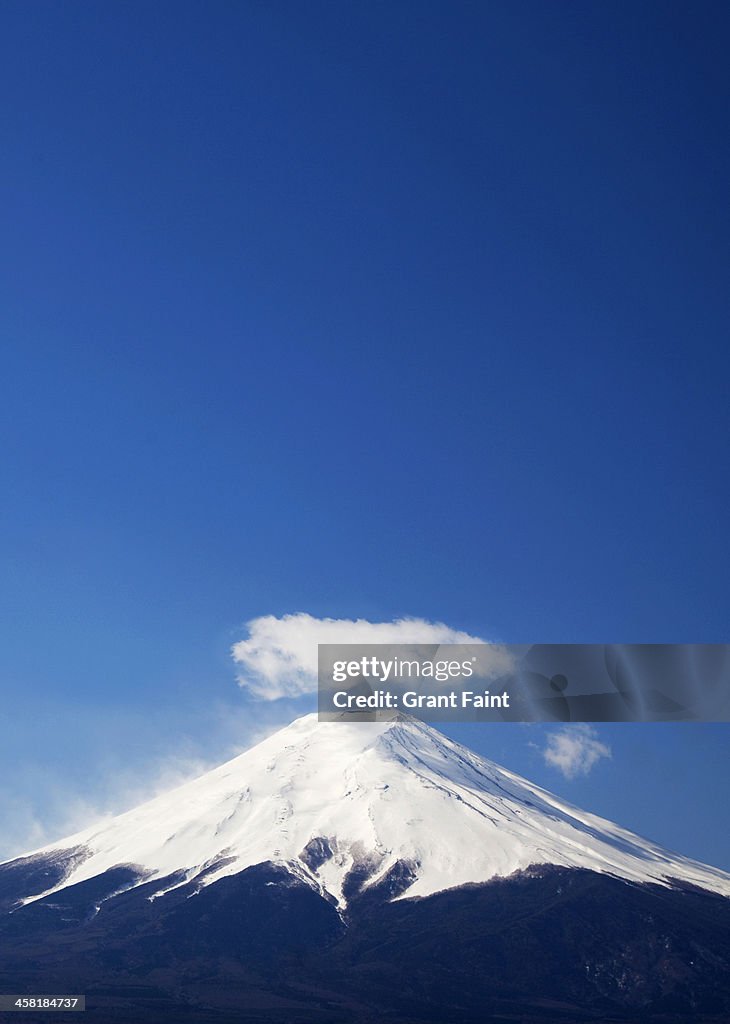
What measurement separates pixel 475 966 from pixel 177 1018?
176 feet

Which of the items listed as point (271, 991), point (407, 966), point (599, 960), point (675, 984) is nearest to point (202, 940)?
point (271, 991)

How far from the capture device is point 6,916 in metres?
191

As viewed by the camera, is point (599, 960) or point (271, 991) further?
point (599, 960)

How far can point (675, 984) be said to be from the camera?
16175 cm

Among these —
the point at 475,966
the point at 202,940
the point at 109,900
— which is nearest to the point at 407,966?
the point at 475,966

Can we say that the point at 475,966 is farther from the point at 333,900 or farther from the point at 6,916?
the point at 6,916

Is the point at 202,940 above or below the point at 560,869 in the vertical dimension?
below

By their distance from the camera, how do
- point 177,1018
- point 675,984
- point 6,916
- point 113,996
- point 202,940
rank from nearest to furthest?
1. point 177,1018
2. point 113,996
3. point 675,984
4. point 202,940
5. point 6,916

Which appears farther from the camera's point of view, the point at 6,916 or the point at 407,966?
the point at 6,916

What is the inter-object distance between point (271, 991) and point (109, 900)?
5362 cm

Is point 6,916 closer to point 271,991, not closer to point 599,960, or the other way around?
point 271,991

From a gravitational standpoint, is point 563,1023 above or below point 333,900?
below

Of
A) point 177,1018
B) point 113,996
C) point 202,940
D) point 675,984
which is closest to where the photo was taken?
point 177,1018

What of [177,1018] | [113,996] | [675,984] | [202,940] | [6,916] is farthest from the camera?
[6,916]
